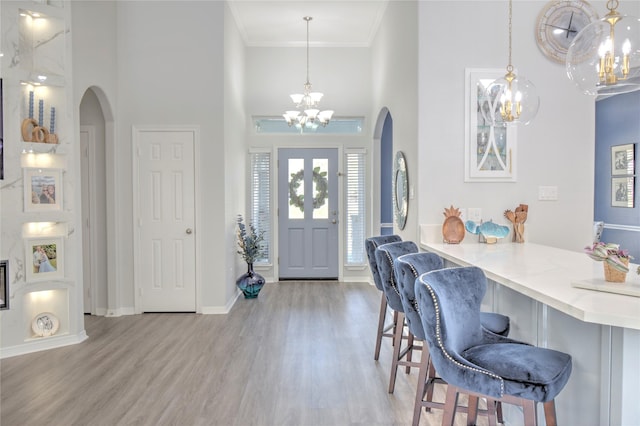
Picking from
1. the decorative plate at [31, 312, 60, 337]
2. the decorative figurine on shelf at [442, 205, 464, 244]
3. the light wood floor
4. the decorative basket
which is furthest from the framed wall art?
the decorative plate at [31, 312, 60, 337]

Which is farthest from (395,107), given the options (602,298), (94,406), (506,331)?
(94,406)

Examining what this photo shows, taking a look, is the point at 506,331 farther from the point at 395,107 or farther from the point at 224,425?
the point at 395,107

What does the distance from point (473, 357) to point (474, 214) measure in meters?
2.44

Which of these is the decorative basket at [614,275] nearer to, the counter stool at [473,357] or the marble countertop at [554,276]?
the marble countertop at [554,276]

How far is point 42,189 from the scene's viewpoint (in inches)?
157

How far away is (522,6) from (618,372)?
3485mm

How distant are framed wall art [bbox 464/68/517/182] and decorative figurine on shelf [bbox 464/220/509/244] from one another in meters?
0.47

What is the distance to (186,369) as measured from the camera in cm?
345

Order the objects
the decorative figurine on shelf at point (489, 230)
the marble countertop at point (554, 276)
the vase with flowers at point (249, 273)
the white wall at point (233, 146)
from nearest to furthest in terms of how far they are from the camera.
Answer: the marble countertop at point (554, 276), the decorative figurine on shelf at point (489, 230), the white wall at point (233, 146), the vase with flowers at point (249, 273)

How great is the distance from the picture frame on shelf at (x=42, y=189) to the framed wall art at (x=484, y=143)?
12.1ft

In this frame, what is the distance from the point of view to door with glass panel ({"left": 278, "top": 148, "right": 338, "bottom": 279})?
277 inches

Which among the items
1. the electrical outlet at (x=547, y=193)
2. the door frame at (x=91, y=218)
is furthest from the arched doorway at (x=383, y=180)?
the door frame at (x=91, y=218)

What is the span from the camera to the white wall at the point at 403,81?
13.6ft

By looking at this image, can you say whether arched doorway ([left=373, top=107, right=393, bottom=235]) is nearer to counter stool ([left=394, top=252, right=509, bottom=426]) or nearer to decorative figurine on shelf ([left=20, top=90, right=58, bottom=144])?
decorative figurine on shelf ([left=20, top=90, right=58, bottom=144])
